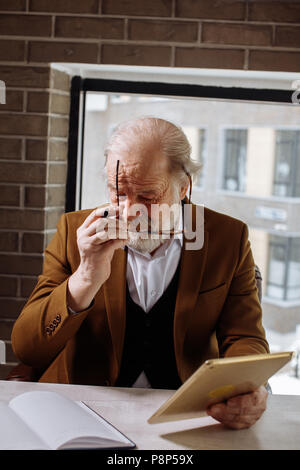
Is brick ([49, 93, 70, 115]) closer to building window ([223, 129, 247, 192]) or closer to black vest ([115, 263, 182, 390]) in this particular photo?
building window ([223, 129, 247, 192])

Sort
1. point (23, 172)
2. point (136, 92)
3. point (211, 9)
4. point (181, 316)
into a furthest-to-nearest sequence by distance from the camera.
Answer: point (136, 92) → point (23, 172) → point (211, 9) → point (181, 316)

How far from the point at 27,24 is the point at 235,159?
1.07 metres

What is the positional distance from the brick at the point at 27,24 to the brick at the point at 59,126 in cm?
33

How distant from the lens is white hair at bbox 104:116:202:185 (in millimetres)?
1682

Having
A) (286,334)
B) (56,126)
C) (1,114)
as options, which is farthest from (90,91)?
(286,334)

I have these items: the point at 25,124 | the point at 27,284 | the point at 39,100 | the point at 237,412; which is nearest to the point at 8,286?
the point at 27,284

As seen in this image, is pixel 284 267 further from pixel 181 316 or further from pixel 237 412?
pixel 237 412

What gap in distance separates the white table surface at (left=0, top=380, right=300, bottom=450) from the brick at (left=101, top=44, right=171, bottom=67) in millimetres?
1321

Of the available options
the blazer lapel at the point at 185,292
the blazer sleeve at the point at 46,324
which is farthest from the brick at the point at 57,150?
the blazer lapel at the point at 185,292

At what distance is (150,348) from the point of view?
1704mm

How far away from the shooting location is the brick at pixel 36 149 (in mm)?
2242

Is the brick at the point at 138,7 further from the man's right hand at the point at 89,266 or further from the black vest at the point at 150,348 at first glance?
the black vest at the point at 150,348

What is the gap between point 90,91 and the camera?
8.03 feet

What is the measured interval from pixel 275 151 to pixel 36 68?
3.60ft
